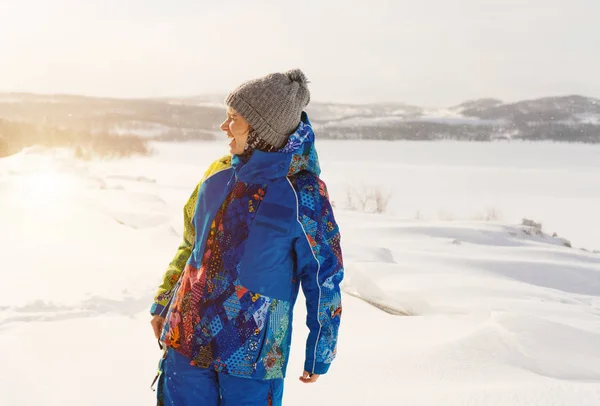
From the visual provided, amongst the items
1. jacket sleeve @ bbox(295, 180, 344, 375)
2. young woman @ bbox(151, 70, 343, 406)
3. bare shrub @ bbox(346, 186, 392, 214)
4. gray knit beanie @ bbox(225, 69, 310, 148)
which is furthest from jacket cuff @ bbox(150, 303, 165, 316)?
bare shrub @ bbox(346, 186, 392, 214)

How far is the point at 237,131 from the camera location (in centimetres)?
152

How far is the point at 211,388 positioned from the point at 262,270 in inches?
13.7

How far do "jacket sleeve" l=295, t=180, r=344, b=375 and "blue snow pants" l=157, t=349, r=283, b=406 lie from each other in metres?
0.13

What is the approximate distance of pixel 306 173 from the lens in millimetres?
1511

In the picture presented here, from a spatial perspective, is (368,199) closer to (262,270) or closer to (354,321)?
(354,321)

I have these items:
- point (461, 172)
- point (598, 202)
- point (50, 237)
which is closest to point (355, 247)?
point (50, 237)

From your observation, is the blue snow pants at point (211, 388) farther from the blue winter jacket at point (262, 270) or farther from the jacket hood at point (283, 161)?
the jacket hood at point (283, 161)

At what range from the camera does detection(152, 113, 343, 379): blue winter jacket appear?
143cm

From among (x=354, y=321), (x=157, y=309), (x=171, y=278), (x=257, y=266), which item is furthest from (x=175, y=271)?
(x=354, y=321)

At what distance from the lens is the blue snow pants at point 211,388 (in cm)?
145

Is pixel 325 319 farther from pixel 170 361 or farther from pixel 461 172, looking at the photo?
pixel 461 172

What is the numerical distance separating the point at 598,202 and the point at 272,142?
21673 mm

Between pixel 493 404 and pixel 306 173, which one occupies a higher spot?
pixel 306 173

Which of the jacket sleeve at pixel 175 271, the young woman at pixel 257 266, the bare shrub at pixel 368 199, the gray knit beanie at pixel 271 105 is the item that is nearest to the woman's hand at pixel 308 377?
the young woman at pixel 257 266
